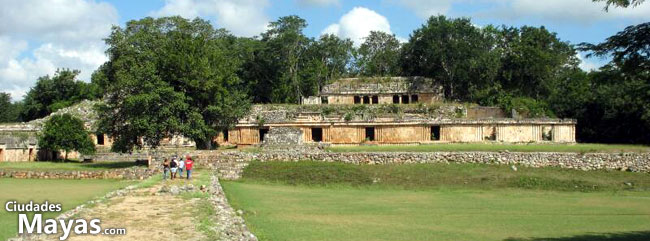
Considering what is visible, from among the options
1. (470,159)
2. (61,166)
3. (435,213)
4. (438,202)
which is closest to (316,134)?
(470,159)

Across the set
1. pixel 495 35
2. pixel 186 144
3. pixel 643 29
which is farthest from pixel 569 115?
pixel 643 29

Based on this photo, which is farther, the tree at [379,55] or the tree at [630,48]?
the tree at [379,55]

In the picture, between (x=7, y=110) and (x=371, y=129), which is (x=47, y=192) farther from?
(x=7, y=110)

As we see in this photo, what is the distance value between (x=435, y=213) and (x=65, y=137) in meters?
29.1

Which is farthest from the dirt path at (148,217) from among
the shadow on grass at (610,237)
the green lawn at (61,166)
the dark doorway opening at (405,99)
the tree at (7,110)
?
the tree at (7,110)

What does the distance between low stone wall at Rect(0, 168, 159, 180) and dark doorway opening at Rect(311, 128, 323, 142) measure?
13.3 meters

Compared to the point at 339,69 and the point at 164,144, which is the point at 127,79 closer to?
the point at 164,144

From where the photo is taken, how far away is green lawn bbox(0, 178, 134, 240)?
16.2 metres

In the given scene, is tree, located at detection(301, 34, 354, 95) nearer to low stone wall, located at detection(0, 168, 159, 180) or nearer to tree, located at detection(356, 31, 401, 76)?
tree, located at detection(356, 31, 401, 76)

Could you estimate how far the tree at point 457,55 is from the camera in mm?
54656

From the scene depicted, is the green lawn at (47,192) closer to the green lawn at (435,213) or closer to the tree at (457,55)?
the green lawn at (435,213)

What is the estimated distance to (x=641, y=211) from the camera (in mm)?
19234

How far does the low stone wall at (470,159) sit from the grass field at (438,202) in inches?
32.5

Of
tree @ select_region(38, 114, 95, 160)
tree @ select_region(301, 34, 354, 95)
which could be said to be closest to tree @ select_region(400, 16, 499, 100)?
tree @ select_region(301, 34, 354, 95)
